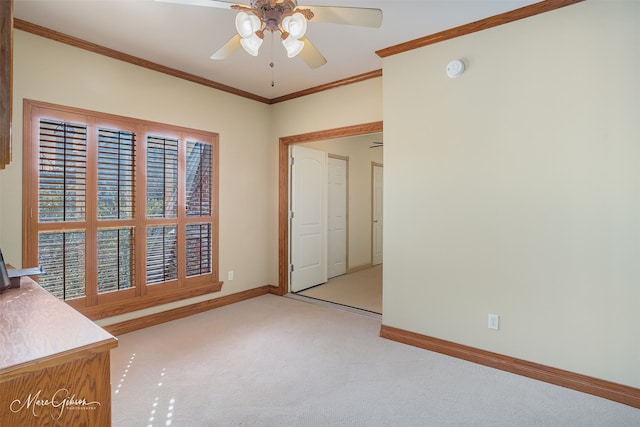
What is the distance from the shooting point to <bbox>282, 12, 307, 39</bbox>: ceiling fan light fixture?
1.71 m

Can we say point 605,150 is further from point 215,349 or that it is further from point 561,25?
point 215,349

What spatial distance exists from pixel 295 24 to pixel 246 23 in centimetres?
25

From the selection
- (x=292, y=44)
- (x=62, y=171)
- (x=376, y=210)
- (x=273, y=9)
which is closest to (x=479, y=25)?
(x=292, y=44)

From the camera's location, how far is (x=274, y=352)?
2.79 m

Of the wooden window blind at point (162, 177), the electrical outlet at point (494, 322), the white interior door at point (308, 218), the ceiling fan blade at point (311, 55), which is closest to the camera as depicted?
the ceiling fan blade at point (311, 55)

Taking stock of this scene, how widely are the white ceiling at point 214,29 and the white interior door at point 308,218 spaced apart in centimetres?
143

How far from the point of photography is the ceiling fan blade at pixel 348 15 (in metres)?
1.71

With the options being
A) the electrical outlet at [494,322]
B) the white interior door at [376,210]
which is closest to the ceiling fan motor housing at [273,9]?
the electrical outlet at [494,322]

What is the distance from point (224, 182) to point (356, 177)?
2771 millimetres

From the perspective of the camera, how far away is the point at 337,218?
572 cm

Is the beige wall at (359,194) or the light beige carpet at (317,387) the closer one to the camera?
the light beige carpet at (317,387)

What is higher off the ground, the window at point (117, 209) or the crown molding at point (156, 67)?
the crown molding at point (156, 67)

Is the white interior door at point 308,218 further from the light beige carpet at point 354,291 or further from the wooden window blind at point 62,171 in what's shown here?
the wooden window blind at point 62,171

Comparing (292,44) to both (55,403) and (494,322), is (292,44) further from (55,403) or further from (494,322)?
(494,322)
